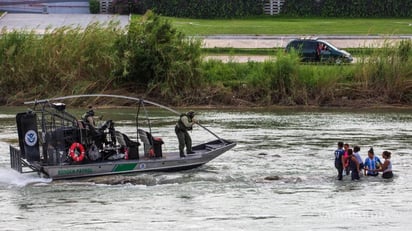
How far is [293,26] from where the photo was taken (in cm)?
7588

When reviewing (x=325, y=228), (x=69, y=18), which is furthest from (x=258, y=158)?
(x=69, y=18)

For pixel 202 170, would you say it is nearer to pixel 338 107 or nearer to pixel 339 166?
pixel 339 166

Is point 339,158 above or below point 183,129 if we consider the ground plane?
below

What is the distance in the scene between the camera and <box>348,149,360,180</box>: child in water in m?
32.5

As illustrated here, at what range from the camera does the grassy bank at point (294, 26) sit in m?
71.2

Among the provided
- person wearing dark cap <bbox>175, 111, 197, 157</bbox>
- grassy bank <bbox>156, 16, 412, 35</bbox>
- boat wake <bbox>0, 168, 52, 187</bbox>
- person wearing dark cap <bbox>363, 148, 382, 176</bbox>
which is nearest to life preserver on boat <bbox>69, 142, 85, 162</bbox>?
boat wake <bbox>0, 168, 52, 187</bbox>

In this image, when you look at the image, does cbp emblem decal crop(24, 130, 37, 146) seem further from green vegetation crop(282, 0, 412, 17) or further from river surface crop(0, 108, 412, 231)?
green vegetation crop(282, 0, 412, 17)

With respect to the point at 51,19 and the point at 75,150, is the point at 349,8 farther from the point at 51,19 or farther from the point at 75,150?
the point at 75,150

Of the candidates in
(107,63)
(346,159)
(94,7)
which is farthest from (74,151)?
(94,7)

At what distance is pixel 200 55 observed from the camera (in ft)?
185

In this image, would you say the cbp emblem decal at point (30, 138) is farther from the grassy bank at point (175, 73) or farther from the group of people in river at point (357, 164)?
the grassy bank at point (175, 73)

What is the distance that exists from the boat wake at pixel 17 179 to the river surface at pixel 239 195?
32 millimetres

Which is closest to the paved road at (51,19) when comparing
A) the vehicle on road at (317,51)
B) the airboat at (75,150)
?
the vehicle on road at (317,51)

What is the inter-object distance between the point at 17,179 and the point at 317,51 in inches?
1178
